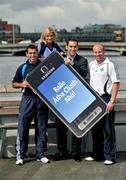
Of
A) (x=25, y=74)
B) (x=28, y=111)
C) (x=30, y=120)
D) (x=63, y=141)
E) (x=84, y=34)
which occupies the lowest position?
(x=84, y=34)

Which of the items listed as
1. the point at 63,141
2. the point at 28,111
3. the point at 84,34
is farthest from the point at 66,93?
the point at 84,34

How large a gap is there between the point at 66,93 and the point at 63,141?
2.25ft

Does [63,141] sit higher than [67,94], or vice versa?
[67,94]

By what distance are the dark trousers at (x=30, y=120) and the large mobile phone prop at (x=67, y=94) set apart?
12 centimetres

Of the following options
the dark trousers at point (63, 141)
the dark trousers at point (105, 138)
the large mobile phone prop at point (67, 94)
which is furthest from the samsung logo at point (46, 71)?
the dark trousers at point (105, 138)

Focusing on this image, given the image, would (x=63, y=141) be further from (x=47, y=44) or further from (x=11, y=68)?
(x=11, y=68)

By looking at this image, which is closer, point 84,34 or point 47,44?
point 47,44

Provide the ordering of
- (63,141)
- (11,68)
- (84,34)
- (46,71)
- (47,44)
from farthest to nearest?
(84,34) < (11,68) < (63,141) < (47,44) < (46,71)

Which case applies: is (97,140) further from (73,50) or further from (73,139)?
(73,50)

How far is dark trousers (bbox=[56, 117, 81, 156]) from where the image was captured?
21.6ft

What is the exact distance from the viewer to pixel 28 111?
21.0ft

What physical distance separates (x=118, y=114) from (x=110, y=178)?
4.18ft

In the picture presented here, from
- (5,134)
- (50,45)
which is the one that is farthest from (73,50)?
(5,134)

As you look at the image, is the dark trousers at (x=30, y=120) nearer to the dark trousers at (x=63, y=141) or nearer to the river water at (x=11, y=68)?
the dark trousers at (x=63, y=141)
